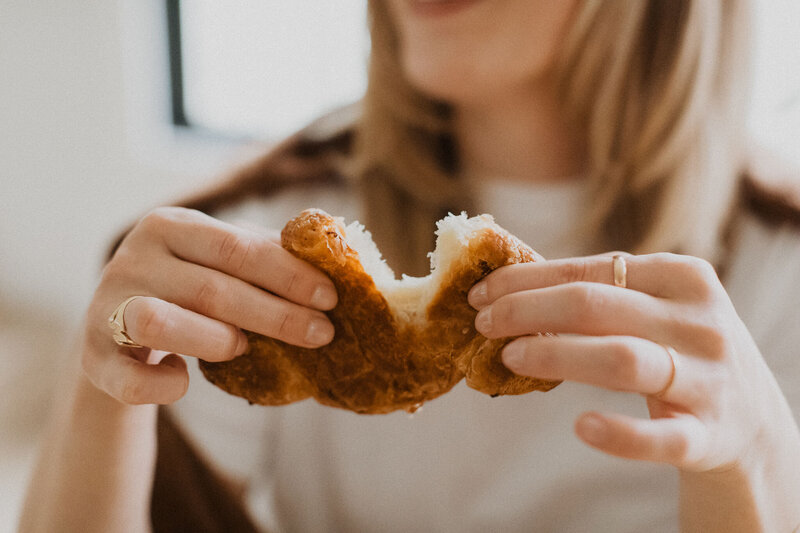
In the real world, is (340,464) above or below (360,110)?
below

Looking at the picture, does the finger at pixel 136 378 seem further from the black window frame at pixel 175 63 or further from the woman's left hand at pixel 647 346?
the black window frame at pixel 175 63

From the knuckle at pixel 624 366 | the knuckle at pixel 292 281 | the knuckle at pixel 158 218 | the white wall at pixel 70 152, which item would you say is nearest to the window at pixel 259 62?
the white wall at pixel 70 152

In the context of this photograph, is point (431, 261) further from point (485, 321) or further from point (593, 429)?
point (593, 429)

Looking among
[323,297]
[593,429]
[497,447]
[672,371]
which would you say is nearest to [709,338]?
[672,371]

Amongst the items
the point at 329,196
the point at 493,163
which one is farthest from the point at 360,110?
the point at 493,163

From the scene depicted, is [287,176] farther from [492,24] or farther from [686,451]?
[686,451]

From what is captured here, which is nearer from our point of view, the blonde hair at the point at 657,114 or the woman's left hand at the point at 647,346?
the woman's left hand at the point at 647,346

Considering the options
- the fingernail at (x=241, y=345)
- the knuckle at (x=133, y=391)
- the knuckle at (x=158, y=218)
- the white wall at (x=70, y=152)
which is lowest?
the white wall at (x=70, y=152)
